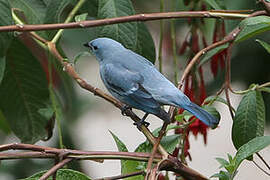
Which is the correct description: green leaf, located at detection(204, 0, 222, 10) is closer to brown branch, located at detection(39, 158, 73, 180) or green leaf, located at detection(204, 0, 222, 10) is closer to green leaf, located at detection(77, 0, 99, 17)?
Answer: green leaf, located at detection(77, 0, 99, 17)

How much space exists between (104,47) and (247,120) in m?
0.39

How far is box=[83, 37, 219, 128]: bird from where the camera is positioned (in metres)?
1.31

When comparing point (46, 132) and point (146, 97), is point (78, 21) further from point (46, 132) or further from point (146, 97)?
point (46, 132)

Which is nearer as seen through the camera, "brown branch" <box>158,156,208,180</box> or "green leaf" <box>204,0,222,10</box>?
"brown branch" <box>158,156,208,180</box>

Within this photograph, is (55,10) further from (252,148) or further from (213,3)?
(252,148)

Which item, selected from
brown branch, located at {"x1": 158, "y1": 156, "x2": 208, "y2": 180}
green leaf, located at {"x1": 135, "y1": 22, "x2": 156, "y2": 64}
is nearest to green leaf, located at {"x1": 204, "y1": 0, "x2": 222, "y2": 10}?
green leaf, located at {"x1": 135, "y1": 22, "x2": 156, "y2": 64}

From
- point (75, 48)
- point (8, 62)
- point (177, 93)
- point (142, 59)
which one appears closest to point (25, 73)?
point (8, 62)

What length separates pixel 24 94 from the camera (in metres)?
1.58

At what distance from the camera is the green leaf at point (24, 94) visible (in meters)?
1.55

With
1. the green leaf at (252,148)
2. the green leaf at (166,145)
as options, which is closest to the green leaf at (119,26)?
the green leaf at (166,145)

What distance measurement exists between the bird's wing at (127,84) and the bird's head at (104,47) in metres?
0.03

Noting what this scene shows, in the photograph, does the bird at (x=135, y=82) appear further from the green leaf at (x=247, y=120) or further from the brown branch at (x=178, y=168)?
the brown branch at (x=178, y=168)

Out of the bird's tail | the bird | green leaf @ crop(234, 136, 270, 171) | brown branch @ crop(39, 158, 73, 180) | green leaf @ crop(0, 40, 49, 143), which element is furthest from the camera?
green leaf @ crop(0, 40, 49, 143)

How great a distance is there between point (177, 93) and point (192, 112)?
Result: 91mm
